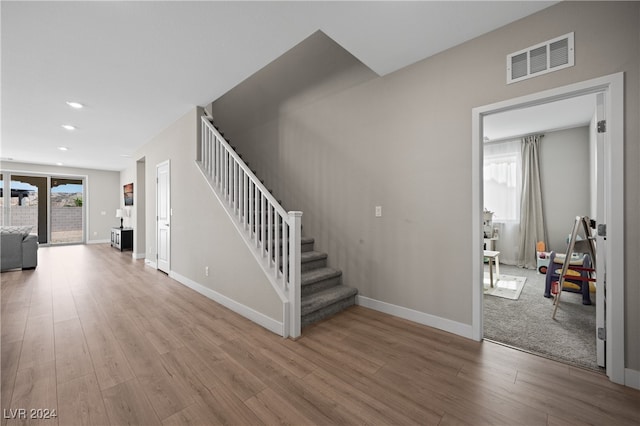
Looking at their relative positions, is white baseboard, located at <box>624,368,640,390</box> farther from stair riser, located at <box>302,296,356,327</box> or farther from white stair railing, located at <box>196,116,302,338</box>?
white stair railing, located at <box>196,116,302,338</box>

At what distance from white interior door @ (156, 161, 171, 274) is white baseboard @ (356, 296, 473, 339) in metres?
3.58

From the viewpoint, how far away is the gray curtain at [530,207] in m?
5.29

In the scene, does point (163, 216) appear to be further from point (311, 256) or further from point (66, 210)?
point (66, 210)

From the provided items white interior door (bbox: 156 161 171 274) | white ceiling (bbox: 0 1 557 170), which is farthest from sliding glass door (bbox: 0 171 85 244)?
white ceiling (bbox: 0 1 557 170)

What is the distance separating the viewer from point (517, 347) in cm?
228

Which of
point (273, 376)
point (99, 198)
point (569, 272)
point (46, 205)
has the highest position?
point (99, 198)

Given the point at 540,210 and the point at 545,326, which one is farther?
the point at 540,210

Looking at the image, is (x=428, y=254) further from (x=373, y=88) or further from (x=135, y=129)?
(x=135, y=129)

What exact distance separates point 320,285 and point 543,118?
15.6 ft

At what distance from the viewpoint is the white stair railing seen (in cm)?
249

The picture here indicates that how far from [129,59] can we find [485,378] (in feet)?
13.7

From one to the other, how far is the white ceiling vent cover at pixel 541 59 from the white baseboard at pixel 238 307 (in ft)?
9.75

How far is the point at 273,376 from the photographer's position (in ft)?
6.20
